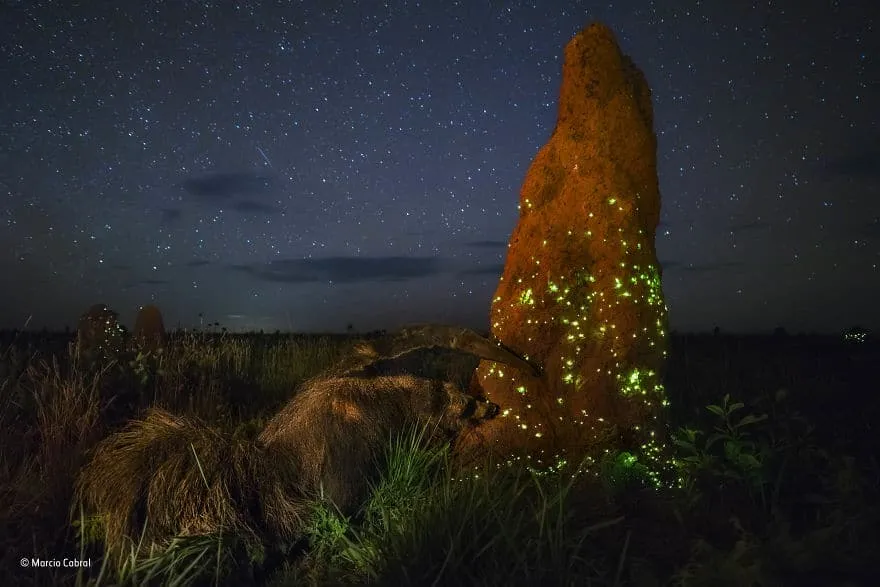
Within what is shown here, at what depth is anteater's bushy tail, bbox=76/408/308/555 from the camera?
549 cm

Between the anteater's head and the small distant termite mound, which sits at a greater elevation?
the small distant termite mound

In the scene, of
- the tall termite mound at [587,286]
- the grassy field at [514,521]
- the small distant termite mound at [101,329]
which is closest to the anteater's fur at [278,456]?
the grassy field at [514,521]

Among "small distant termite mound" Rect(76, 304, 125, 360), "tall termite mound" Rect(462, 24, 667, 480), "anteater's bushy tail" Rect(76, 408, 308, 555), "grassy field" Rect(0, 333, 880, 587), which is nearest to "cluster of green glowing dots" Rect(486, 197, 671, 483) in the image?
"tall termite mound" Rect(462, 24, 667, 480)

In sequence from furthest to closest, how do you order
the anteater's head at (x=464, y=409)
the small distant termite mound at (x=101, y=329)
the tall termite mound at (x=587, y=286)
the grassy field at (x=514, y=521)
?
the small distant termite mound at (x=101, y=329) → the anteater's head at (x=464, y=409) → the tall termite mound at (x=587, y=286) → the grassy field at (x=514, y=521)

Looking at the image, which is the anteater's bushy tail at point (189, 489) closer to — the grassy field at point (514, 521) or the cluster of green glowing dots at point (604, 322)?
the grassy field at point (514, 521)

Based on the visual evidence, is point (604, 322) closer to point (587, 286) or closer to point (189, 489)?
point (587, 286)

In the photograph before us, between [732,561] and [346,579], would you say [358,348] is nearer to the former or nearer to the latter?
[346,579]

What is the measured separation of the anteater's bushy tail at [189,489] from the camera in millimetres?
5488

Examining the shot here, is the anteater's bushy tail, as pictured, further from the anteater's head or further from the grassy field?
the anteater's head

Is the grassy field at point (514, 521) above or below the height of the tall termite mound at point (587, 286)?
below

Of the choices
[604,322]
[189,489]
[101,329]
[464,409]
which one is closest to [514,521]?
[464,409]

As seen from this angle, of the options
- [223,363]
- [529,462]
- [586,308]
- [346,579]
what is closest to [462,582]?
[346,579]

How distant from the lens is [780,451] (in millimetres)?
6000

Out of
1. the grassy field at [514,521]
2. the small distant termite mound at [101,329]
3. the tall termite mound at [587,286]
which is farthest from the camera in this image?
the small distant termite mound at [101,329]
